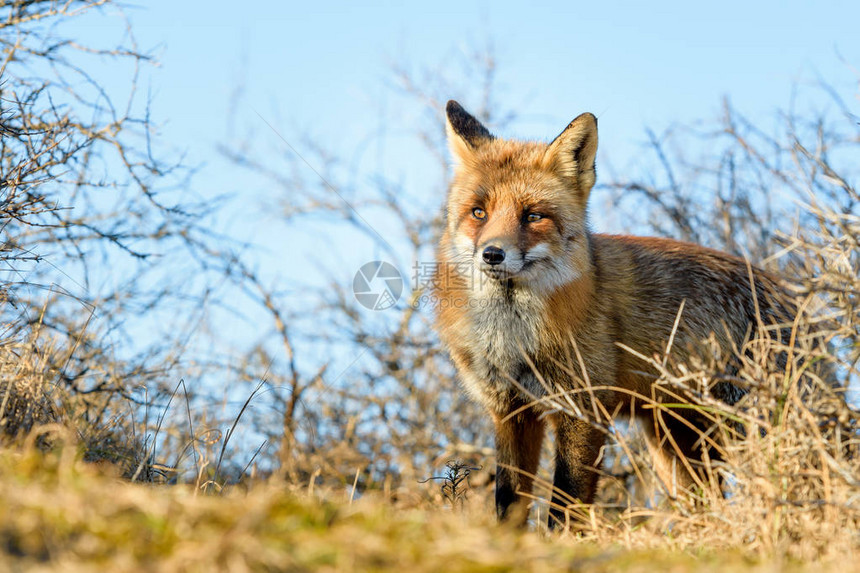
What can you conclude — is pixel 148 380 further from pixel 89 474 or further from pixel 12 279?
pixel 89 474

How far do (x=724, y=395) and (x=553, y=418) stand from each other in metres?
1.08

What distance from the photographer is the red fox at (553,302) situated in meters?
4.30

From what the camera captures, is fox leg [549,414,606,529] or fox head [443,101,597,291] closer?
fox leg [549,414,606,529]

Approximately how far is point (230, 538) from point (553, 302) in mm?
3055

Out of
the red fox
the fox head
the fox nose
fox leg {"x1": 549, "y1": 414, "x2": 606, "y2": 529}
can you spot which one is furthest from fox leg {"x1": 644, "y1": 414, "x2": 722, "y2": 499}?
the fox nose

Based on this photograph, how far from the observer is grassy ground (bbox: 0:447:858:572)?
1.58m

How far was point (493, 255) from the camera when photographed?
4.10 m

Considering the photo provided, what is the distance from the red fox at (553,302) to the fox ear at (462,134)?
2cm

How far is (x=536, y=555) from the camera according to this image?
1804mm

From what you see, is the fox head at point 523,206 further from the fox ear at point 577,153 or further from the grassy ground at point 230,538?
the grassy ground at point 230,538

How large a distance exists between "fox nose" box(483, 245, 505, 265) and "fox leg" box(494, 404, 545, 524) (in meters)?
0.92

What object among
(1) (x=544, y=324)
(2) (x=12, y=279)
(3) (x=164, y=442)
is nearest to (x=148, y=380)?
(3) (x=164, y=442)

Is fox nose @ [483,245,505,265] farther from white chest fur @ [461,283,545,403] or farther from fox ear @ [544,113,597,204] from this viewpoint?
fox ear @ [544,113,597,204]

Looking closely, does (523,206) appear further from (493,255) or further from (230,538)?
(230,538)
